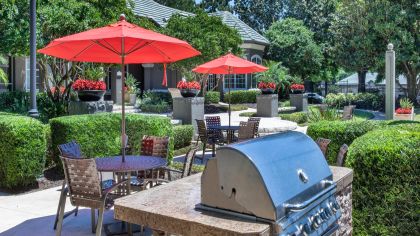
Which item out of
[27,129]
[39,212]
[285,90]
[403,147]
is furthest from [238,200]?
[285,90]

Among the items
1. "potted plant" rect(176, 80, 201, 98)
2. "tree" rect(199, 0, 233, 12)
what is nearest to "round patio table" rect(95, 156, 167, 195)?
"potted plant" rect(176, 80, 201, 98)

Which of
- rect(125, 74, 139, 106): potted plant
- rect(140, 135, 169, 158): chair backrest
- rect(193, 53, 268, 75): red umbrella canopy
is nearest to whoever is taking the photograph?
rect(140, 135, 169, 158): chair backrest

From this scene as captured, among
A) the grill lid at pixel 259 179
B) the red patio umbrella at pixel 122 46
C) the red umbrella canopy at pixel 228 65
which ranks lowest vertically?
the grill lid at pixel 259 179

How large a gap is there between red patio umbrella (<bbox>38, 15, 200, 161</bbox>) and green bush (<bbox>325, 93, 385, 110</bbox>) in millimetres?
22686

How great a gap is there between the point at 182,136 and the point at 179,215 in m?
9.69

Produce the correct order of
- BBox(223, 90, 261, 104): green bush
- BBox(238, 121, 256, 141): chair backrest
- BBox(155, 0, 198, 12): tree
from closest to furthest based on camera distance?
1. BBox(238, 121, 256, 141): chair backrest
2. BBox(223, 90, 261, 104): green bush
3. BBox(155, 0, 198, 12): tree

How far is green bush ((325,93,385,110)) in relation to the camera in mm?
28425

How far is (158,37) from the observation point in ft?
19.3

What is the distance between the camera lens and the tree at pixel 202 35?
2106 centimetres

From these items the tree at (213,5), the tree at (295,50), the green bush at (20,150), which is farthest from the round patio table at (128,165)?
the tree at (213,5)

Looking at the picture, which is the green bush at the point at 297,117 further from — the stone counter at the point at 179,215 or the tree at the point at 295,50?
the stone counter at the point at 179,215

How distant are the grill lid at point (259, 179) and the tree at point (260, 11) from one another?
45.4 metres

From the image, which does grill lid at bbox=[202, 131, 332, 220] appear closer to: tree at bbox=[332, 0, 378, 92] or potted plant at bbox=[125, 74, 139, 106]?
potted plant at bbox=[125, 74, 139, 106]

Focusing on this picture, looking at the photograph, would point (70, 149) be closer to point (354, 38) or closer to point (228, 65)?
point (228, 65)
